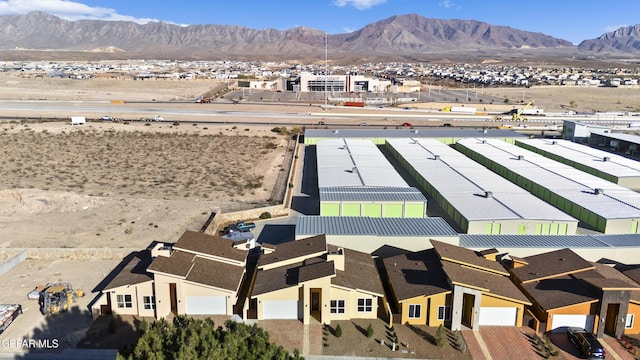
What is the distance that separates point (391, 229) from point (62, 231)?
25014 mm

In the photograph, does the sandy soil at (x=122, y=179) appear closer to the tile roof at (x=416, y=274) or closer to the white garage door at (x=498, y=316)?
the tile roof at (x=416, y=274)

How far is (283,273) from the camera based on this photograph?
26.9 metres

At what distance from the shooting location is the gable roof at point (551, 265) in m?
27.4

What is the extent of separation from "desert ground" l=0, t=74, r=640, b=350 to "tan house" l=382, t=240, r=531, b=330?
4.84m

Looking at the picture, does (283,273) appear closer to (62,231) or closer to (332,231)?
(332,231)

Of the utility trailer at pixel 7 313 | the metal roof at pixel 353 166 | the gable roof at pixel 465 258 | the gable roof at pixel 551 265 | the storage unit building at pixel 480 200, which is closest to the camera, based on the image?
the utility trailer at pixel 7 313

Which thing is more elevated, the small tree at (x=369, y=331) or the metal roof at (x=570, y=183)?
the metal roof at (x=570, y=183)

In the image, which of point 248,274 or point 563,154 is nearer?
point 248,274

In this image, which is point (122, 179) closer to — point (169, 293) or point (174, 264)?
point (174, 264)

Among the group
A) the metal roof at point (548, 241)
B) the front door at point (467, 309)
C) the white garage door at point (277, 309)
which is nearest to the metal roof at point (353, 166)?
the metal roof at point (548, 241)

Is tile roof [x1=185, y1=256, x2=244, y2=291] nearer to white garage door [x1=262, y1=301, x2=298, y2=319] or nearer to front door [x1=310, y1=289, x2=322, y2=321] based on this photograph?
white garage door [x1=262, y1=301, x2=298, y2=319]

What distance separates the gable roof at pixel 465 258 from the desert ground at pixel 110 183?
28.9ft

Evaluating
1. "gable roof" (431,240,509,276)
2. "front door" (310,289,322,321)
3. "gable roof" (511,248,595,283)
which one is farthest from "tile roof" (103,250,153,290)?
"gable roof" (511,248,595,283)

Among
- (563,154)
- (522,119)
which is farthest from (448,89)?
(563,154)
